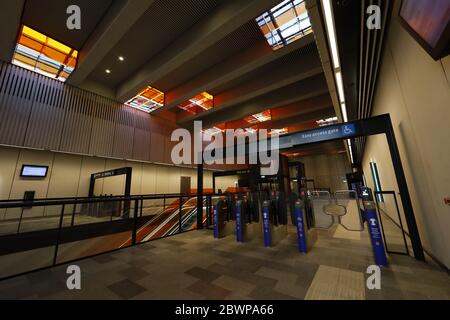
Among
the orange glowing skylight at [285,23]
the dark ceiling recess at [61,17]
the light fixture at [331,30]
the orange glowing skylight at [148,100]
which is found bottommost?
the light fixture at [331,30]

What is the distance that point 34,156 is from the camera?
280 inches

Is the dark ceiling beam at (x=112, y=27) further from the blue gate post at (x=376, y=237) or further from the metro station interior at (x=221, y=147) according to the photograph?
the blue gate post at (x=376, y=237)

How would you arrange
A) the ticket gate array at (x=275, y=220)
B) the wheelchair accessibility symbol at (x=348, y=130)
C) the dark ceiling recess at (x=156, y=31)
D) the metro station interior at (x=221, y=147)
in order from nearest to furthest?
the metro station interior at (x=221, y=147), the ticket gate array at (x=275, y=220), the wheelchair accessibility symbol at (x=348, y=130), the dark ceiling recess at (x=156, y=31)

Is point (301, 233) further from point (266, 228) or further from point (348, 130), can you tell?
point (348, 130)

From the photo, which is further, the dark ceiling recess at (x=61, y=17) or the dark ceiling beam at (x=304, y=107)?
the dark ceiling beam at (x=304, y=107)

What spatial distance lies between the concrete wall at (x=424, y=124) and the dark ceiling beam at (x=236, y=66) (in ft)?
9.01

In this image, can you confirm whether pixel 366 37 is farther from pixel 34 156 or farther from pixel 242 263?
pixel 34 156

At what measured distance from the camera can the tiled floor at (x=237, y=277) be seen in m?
1.75

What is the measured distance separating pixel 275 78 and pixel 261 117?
3930mm

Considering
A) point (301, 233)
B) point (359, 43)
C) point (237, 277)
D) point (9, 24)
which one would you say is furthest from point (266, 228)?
point (9, 24)

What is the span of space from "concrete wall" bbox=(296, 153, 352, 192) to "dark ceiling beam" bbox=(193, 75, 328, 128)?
15483 millimetres

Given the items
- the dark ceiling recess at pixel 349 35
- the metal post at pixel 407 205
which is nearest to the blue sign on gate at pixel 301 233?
the metal post at pixel 407 205

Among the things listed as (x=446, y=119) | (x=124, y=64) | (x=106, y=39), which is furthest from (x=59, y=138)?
(x=446, y=119)
